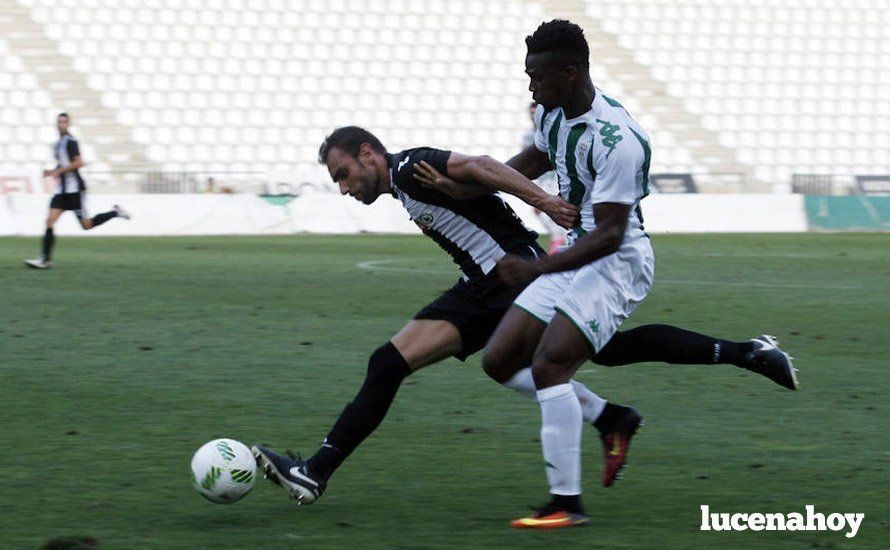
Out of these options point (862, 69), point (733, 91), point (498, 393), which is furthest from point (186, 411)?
point (862, 69)

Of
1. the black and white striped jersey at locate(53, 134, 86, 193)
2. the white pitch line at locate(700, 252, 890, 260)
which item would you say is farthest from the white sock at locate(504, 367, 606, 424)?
the white pitch line at locate(700, 252, 890, 260)

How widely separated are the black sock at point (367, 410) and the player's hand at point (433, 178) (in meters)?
0.66

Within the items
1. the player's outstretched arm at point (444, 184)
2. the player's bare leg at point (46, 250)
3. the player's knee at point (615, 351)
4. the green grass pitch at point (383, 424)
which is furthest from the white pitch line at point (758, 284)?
the player's outstretched arm at point (444, 184)

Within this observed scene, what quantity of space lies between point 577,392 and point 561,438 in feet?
2.50

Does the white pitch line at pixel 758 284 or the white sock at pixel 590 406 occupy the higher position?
the white sock at pixel 590 406

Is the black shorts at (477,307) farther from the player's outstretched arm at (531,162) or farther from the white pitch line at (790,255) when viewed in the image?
the white pitch line at (790,255)

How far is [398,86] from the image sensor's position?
120ft

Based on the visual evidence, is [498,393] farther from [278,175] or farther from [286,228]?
[278,175]

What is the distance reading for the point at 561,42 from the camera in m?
5.28

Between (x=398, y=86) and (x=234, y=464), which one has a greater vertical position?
(x=234, y=464)

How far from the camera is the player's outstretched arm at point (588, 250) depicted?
5.29 m

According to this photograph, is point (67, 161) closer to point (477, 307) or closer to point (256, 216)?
point (256, 216)

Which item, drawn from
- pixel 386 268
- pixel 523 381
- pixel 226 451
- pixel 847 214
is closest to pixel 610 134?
pixel 523 381

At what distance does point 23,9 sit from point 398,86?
360 inches
